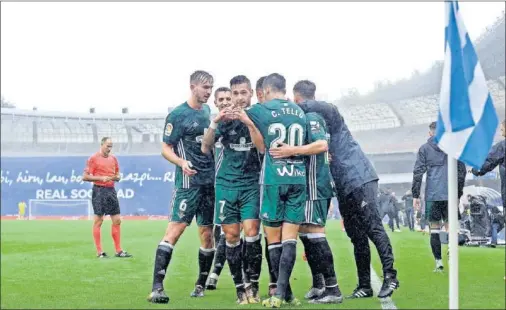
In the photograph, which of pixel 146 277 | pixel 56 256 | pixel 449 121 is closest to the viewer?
pixel 449 121

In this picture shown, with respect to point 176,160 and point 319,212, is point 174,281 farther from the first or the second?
point 319,212

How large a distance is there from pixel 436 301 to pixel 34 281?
4.47 m

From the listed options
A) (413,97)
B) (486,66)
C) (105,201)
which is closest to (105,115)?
(413,97)

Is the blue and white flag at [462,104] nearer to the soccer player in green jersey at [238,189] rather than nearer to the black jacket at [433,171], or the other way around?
the soccer player in green jersey at [238,189]

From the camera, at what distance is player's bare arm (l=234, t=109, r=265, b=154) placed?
5.77 m

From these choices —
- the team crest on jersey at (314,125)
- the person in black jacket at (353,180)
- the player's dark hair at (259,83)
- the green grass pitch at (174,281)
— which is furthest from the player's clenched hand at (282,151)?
the green grass pitch at (174,281)

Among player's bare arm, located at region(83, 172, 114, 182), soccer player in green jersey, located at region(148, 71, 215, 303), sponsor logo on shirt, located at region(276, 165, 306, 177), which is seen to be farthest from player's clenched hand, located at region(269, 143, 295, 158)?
player's bare arm, located at region(83, 172, 114, 182)

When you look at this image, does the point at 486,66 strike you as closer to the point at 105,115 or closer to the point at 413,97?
the point at 413,97

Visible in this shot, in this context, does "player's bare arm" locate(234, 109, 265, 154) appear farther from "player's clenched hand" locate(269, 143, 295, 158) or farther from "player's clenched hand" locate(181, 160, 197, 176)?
"player's clenched hand" locate(181, 160, 197, 176)

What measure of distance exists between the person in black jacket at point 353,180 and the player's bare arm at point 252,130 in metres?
0.77

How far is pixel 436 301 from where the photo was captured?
238 inches

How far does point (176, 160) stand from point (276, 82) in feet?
3.64

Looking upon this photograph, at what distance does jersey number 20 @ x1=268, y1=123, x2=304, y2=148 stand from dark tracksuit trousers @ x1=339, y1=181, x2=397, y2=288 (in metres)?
0.97

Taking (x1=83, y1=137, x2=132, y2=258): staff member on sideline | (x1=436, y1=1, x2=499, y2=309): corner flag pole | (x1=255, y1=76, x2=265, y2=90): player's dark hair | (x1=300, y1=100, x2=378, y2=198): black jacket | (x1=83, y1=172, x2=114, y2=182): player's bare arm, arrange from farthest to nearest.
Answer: (x1=83, y1=137, x2=132, y2=258): staff member on sideline
(x1=83, y1=172, x2=114, y2=182): player's bare arm
(x1=255, y1=76, x2=265, y2=90): player's dark hair
(x1=300, y1=100, x2=378, y2=198): black jacket
(x1=436, y1=1, x2=499, y2=309): corner flag pole
